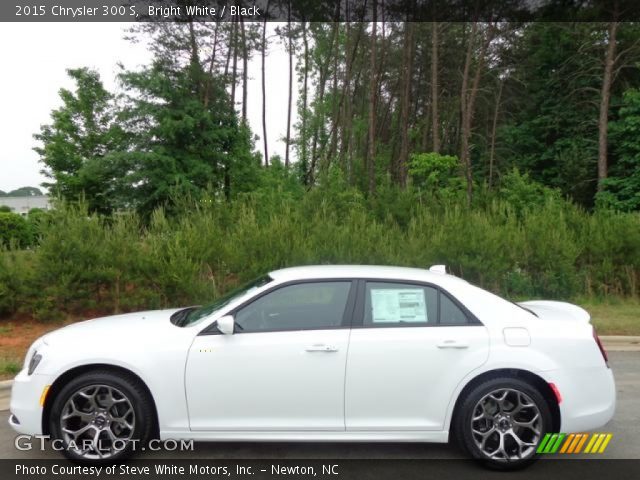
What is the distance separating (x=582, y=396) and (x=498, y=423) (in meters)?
0.67

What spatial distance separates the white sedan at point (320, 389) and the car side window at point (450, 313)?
0.09m

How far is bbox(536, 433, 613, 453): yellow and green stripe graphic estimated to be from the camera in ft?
12.2

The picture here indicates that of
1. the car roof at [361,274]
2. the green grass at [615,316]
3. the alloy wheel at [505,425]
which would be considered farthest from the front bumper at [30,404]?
the green grass at [615,316]

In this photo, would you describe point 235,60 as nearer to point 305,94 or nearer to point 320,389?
point 305,94

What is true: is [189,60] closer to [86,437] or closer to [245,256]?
[245,256]

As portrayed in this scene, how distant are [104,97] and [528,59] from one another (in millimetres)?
27917

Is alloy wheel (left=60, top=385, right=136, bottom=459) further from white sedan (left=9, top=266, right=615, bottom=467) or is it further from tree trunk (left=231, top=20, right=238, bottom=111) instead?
tree trunk (left=231, top=20, right=238, bottom=111)

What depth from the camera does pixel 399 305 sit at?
13.0ft

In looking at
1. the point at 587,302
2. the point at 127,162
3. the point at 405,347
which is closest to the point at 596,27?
the point at 587,302

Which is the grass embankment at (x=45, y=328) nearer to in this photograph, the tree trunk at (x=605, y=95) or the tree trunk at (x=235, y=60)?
the tree trunk at (x=605, y=95)

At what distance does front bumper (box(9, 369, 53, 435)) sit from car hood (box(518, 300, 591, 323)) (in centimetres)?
391

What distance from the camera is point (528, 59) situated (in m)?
33.5

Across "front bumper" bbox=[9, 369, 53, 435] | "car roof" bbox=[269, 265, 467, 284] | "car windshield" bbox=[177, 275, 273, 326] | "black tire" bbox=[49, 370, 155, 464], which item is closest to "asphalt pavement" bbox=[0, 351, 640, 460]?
"black tire" bbox=[49, 370, 155, 464]

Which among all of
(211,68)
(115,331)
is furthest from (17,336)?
(211,68)
